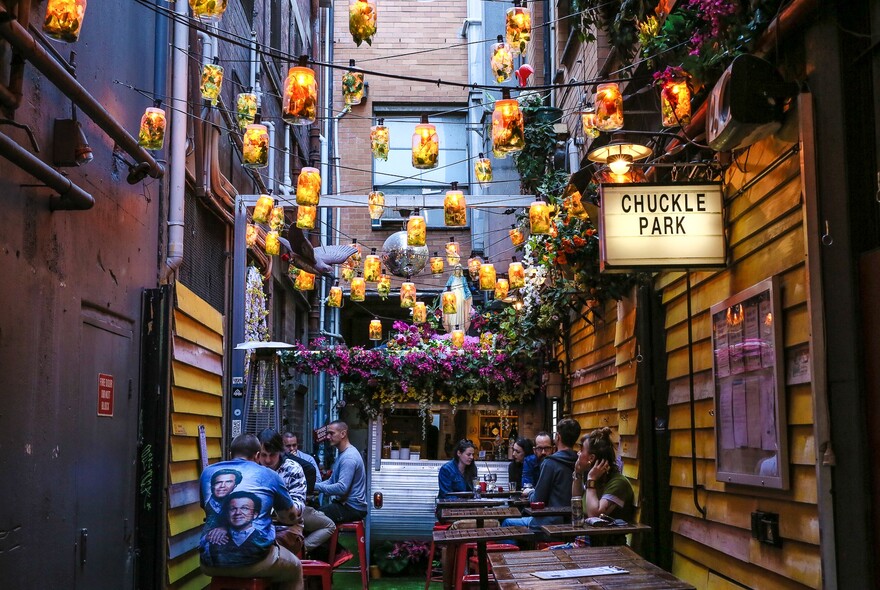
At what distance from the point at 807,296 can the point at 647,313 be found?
3878 mm

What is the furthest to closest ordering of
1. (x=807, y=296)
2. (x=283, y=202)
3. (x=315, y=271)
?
1. (x=315, y=271)
2. (x=283, y=202)
3. (x=807, y=296)

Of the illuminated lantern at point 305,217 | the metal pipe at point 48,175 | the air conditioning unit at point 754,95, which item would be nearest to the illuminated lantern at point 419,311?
the illuminated lantern at point 305,217

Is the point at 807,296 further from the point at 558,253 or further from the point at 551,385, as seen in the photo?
the point at 551,385

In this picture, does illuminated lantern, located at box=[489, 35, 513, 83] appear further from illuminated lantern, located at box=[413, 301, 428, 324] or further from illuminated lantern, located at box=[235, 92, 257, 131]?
illuminated lantern, located at box=[413, 301, 428, 324]

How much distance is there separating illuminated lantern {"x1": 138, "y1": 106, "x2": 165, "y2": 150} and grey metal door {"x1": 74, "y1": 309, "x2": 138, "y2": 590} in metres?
1.48

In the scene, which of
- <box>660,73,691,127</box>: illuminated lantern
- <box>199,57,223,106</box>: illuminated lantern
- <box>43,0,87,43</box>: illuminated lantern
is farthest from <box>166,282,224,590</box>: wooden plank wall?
<box>660,73,691,127</box>: illuminated lantern

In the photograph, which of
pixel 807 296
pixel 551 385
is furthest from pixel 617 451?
pixel 807 296

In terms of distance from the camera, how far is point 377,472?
1456 centimetres

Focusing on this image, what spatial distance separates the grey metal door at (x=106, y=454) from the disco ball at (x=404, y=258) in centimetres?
897

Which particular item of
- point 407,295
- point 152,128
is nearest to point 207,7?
point 152,128

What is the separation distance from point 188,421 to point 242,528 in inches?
129

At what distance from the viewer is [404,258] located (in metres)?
17.0

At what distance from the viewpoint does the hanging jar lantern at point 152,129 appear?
7.95 meters

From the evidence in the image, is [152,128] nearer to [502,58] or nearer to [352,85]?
[352,85]
